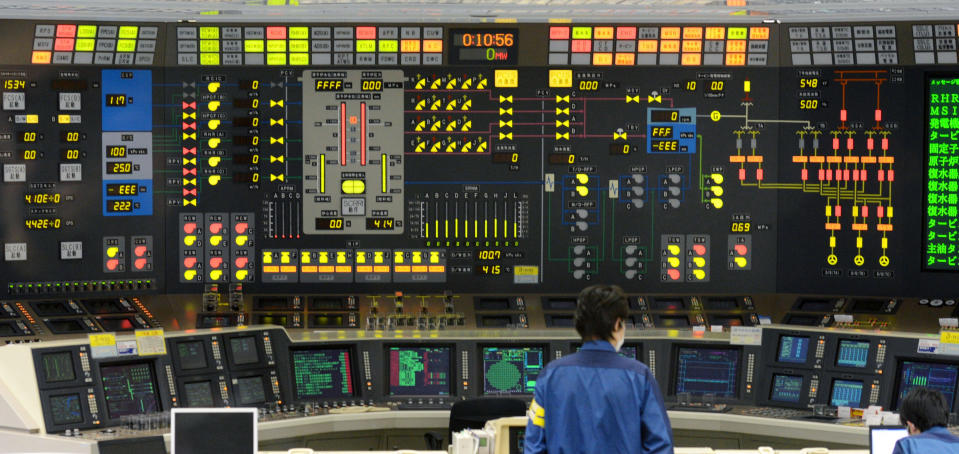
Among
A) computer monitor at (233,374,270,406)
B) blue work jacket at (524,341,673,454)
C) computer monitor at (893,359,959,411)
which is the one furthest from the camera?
computer monitor at (233,374,270,406)

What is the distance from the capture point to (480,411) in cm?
634

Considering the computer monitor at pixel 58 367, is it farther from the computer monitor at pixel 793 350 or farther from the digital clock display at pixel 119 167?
the computer monitor at pixel 793 350

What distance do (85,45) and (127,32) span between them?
0.88 feet

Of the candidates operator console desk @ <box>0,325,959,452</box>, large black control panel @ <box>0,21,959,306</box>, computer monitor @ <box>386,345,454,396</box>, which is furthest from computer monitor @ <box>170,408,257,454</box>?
large black control panel @ <box>0,21,959,306</box>

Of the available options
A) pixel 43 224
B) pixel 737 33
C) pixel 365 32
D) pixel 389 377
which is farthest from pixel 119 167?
pixel 737 33

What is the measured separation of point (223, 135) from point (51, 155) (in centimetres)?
105

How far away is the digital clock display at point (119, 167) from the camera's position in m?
7.52

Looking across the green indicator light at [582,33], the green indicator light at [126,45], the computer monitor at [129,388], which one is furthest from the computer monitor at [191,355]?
the green indicator light at [582,33]

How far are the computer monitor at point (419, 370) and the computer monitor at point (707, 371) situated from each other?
4.48 ft

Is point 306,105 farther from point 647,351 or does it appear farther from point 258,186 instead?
point 647,351

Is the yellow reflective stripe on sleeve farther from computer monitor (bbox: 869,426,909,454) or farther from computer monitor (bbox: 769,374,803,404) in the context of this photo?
computer monitor (bbox: 769,374,803,404)

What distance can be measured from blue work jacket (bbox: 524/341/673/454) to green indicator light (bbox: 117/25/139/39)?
4.96 m

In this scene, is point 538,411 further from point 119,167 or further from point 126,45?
point 126,45

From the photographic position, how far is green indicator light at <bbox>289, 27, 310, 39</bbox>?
7.70 meters
